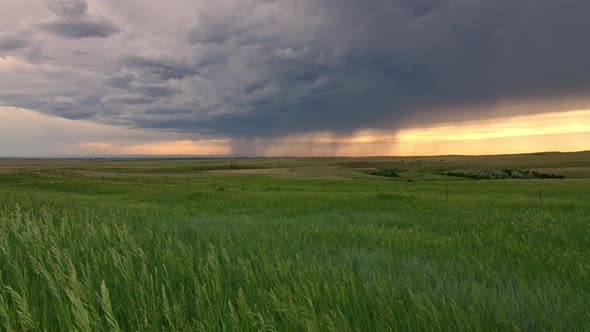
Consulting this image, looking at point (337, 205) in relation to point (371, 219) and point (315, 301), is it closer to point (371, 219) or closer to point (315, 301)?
point (371, 219)

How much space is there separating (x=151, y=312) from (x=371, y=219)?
1210cm

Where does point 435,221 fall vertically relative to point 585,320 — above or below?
below

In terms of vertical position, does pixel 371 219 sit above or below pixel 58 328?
below

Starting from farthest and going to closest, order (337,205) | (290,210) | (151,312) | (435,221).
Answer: (337,205)
(290,210)
(435,221)
(151,312)

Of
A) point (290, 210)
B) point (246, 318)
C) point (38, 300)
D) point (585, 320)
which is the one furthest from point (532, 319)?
point (290, 210)

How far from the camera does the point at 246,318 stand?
8.43 ft

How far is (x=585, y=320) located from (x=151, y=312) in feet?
13.7

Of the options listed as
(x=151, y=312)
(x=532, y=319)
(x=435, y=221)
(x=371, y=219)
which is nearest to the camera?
(x=151, y=312)

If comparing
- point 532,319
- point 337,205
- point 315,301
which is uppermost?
point 315,301

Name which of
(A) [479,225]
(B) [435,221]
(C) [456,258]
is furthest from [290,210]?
(C) [456,258]

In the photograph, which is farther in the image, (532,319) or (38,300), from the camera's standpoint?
(532,319)

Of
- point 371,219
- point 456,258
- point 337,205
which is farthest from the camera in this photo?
point 337,205

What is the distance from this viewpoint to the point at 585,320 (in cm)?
331

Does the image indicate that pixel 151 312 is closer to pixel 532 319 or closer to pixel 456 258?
pixel 532 319
